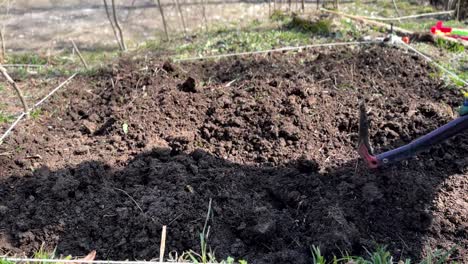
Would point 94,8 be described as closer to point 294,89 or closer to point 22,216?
point 294,89

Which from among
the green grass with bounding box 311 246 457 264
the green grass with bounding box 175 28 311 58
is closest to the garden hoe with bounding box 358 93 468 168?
the green grass with bounding box 311 246 457 264

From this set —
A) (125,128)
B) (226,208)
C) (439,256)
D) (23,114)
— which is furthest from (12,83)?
(439,256)

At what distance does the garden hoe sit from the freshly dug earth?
0.17m

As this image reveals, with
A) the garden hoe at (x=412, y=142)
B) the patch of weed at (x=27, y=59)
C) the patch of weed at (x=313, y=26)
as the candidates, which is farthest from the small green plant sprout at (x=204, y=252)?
the patch of weed at (x=27, y=59)

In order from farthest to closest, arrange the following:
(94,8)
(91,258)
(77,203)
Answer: (94,8), (77,203), (91,258)

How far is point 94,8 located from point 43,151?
465cm

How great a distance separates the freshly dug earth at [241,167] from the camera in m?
2.90

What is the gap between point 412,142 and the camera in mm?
2965

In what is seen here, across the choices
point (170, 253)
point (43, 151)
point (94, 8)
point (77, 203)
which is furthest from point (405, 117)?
point (94, 8)

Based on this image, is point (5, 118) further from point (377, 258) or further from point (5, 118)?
point (377, 258)

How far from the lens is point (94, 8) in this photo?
7809mm

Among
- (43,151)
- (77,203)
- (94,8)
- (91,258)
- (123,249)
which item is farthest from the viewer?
(94,8)

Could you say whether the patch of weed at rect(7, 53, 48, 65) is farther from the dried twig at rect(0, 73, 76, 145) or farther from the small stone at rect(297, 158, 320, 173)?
the small stone at rect(297, 158, 320, 173)

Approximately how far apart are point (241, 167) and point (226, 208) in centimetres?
43
